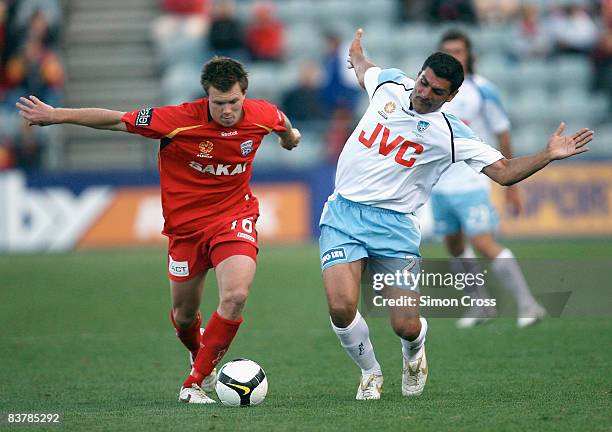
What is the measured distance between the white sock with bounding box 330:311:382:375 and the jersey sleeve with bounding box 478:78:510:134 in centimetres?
391

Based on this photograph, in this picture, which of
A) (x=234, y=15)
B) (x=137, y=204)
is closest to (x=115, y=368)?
(x=137, y=204)

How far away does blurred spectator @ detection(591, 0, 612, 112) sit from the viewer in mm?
20906

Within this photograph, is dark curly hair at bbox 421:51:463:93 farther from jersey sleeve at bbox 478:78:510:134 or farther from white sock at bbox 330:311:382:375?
jersey sleeve at bbox 478:78:510:134

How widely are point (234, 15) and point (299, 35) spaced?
4.55 feet

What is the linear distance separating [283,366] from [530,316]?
9.93 feet

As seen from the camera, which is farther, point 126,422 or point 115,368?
point 115,368

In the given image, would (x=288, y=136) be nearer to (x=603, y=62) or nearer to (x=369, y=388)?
(x=369, y=388)

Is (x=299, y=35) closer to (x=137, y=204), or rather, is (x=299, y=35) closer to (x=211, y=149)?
(x=137, y=204)

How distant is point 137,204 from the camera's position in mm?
18172

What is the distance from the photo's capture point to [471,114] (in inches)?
425

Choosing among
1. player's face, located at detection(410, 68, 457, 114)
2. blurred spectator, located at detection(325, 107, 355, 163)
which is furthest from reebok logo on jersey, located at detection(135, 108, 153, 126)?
blurred spectator, located at detection(325, 107, 355, 163)

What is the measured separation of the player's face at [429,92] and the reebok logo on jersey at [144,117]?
1741mm

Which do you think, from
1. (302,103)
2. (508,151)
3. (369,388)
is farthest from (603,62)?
(369,388)

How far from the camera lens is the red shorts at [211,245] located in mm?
7516
